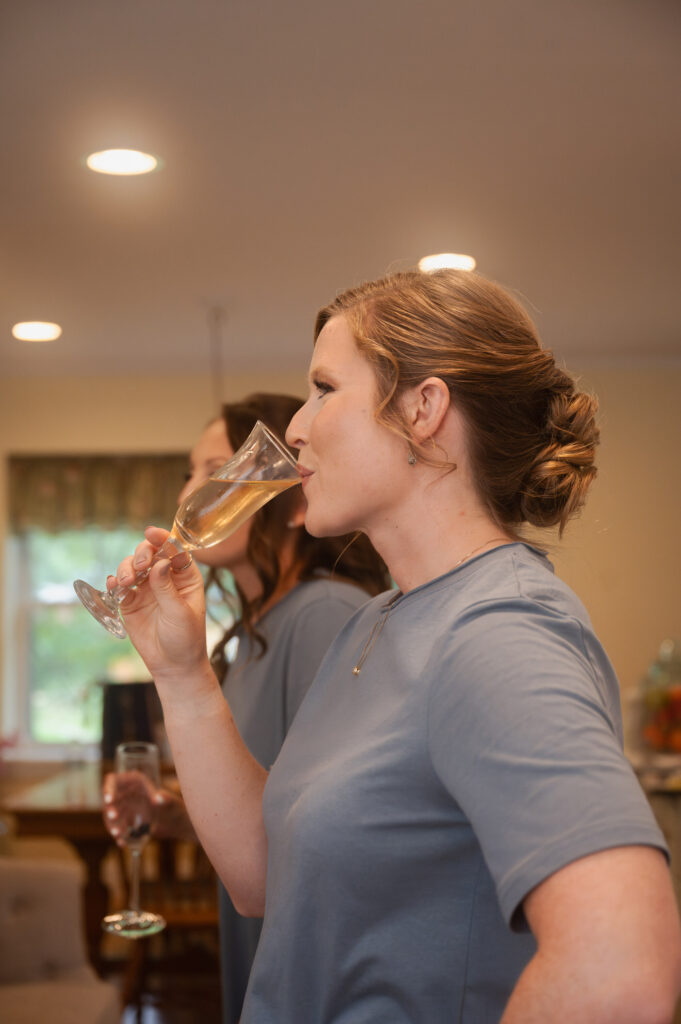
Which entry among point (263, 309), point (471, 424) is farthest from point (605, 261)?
point (471, 424)

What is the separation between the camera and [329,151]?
2.43 metres

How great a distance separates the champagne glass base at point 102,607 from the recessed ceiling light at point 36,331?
125 inches

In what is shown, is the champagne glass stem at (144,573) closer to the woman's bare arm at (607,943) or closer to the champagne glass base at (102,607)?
the champagne glass base at (102,607)

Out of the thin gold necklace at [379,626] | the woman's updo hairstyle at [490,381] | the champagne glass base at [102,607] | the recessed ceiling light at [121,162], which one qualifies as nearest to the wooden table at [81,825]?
the recessed ceiling light at [121,162]

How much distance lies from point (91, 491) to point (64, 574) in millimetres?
509

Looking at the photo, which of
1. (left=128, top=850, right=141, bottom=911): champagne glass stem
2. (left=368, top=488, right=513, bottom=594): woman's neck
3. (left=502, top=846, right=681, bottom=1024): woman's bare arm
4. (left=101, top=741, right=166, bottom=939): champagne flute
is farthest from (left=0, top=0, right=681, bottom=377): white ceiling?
(left=128, top=850, right=141, bottom=911): champagne glass stem

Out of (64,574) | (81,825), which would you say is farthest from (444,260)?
(64,574)

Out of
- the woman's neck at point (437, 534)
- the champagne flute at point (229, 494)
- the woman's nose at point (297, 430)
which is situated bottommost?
the woman's neck at point (437, 534)

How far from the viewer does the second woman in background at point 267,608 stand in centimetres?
152

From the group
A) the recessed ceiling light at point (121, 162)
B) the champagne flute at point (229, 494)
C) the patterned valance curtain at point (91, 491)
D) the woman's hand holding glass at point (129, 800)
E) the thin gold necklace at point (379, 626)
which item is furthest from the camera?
the patterned valance curtain at point (91, 491)

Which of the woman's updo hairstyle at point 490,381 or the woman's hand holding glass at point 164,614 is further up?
the woman's updo hairstyle at point 490,381

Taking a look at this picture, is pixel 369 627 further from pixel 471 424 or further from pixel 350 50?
pixel 350 50

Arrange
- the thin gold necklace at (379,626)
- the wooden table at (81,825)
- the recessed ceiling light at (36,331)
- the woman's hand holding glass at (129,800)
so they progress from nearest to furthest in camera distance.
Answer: the thin gold necklace at (379,626) < the woman's hand holding glass at (129,800) < the wooden table at (81,825) < the recessed ceiling light at (36,331)

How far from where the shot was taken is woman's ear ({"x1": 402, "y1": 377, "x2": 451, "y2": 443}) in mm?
958
